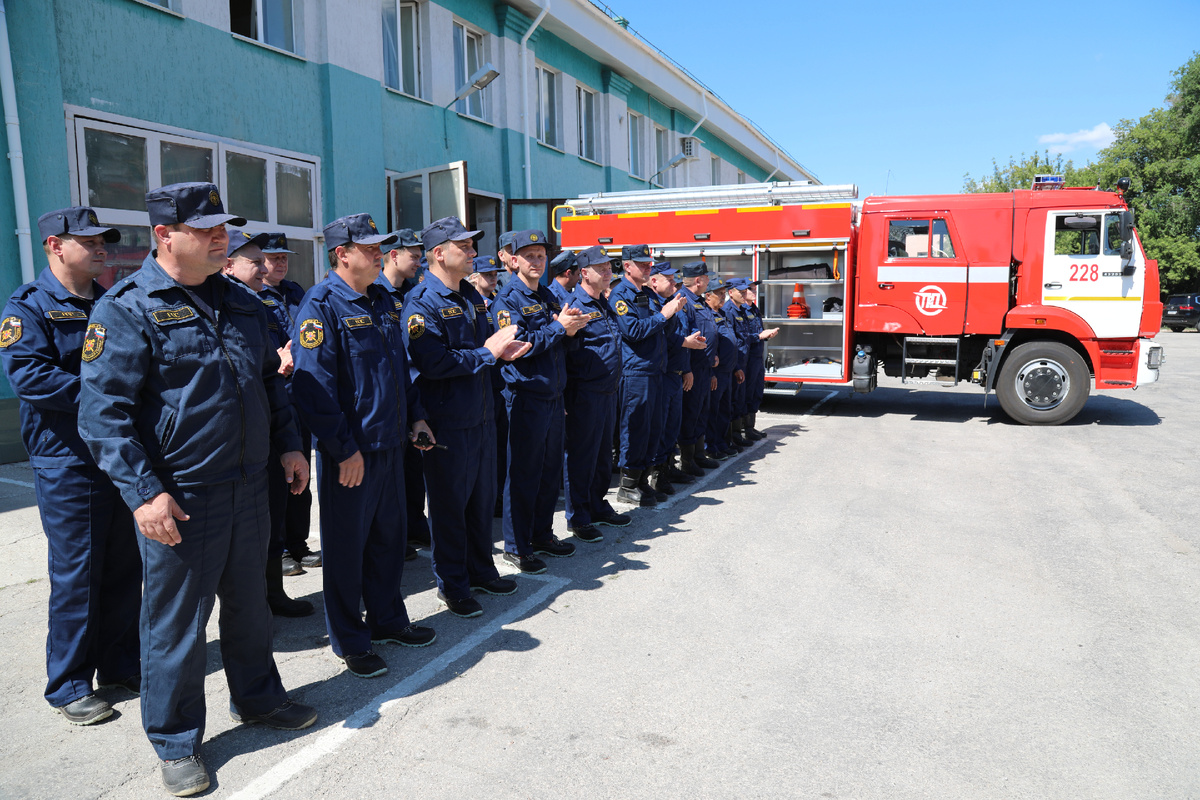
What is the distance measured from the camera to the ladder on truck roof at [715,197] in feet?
36.6

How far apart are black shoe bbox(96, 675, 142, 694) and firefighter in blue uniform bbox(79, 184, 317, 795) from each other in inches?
31.2

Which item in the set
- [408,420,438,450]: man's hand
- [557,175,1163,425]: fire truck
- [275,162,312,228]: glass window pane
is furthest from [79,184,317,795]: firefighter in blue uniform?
[557,175,1163,425]: fire truck

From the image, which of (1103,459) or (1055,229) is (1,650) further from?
(1055,229)

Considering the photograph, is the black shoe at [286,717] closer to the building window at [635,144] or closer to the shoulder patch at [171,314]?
the shoulder patch at [171,314]

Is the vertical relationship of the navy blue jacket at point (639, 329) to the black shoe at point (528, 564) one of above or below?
above

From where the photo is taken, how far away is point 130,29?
26.5ft

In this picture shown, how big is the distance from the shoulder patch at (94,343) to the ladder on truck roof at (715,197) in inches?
387

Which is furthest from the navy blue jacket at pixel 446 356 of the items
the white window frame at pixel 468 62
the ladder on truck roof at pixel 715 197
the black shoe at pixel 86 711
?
the white window frame at pixel 468 62

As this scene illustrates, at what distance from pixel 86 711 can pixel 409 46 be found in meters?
11.6

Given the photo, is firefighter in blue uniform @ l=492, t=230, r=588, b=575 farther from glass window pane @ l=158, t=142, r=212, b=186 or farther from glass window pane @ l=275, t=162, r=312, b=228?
glass window pane @ l=275, t=162, r=312, b=228

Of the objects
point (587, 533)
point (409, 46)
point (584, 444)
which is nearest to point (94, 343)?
point (584, 444)

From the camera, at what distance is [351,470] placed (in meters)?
3.45

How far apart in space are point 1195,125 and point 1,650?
44822 mm

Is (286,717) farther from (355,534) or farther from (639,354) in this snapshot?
(639,354)
